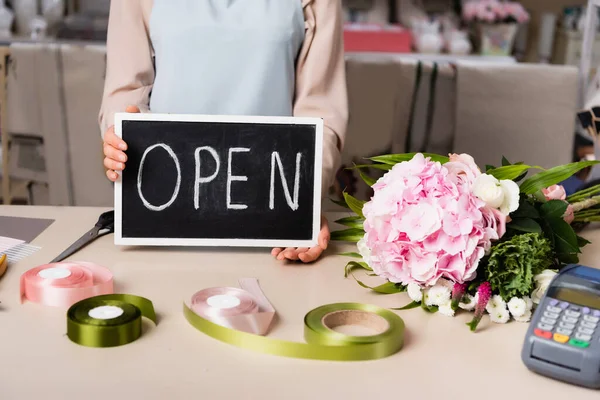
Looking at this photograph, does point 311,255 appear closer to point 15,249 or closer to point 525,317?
point 525,317

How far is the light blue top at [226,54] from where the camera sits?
137 cm

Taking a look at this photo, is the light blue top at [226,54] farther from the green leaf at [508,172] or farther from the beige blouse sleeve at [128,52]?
the green leaf at [508,172]

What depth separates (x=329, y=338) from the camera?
0.77 m

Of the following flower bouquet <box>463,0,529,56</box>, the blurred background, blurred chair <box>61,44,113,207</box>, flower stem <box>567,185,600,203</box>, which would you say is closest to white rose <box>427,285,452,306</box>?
flower stem <box>567,185,600,203</box>

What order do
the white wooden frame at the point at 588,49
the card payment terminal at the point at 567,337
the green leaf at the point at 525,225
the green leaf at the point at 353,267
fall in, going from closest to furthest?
the card payment terminal at the point at 567,337 → the green leaf at the point at 525,225 → the green leaf at the point at 353,267 → the white wooden frame at the point at 588,49

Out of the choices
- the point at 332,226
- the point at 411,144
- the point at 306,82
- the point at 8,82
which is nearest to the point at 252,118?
the point at 332,226

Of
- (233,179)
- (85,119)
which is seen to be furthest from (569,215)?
(85,119)

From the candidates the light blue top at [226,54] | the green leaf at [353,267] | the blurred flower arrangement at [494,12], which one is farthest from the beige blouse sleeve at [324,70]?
the blurred flower arrangement at [494,12]

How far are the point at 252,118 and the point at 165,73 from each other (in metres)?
0.41

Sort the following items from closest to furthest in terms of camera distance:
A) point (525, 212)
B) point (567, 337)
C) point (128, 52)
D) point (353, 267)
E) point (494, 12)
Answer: point (567, 337)
point (525, 212)
point (353, 267)
point (128, 52)
point (494, 12)

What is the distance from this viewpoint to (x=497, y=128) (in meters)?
2.05

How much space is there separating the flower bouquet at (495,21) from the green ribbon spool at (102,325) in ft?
9.19

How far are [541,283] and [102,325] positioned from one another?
51cm

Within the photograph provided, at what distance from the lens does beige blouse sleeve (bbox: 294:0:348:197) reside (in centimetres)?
138
